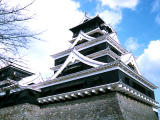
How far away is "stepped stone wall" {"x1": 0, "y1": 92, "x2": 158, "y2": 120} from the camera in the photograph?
12.9 m

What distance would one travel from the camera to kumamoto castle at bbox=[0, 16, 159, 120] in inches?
526

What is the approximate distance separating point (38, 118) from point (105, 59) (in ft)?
28.8

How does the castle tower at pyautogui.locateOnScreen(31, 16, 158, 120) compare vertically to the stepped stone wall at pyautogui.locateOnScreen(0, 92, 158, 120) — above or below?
above

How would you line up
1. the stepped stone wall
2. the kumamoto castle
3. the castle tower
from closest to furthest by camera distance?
the stepped stone wall → the kumamoto castle → the castle tower

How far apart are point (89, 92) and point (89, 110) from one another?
1428 mm

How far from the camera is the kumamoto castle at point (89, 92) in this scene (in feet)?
43.8

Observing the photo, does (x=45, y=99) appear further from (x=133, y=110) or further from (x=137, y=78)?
(x=137, y=78)

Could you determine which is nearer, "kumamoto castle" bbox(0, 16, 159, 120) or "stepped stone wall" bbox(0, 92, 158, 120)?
"stepped stone wall" bbox(0, 92, 158, 120)

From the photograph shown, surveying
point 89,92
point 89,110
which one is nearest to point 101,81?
point 89,92

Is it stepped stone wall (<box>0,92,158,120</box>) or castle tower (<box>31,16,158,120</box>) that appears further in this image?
castle tower (<box>31,16,158,120</box>)

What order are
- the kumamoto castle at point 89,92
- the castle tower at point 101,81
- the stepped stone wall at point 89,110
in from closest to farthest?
the stepped stone wall at point 89,110, the kumamoto castle at point 89,92, the castle tower at point 101,81

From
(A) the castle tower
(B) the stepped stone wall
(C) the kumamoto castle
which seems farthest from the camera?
(A) the castle tower

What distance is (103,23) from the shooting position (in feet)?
75.5

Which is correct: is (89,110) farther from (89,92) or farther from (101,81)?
(101,81)
